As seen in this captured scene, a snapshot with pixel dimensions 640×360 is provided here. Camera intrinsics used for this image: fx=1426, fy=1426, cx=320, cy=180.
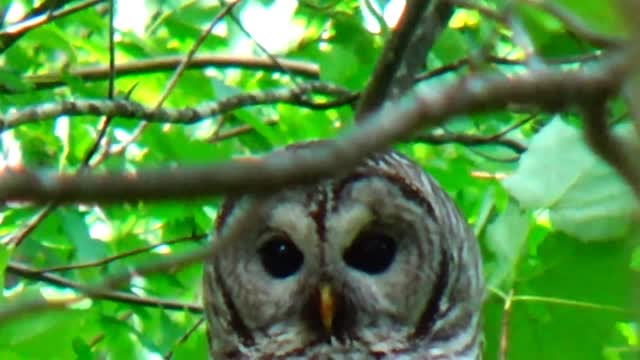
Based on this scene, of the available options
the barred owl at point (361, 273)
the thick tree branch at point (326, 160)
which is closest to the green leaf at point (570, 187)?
the barred owl at point (361, 273)

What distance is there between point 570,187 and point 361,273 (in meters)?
1.07

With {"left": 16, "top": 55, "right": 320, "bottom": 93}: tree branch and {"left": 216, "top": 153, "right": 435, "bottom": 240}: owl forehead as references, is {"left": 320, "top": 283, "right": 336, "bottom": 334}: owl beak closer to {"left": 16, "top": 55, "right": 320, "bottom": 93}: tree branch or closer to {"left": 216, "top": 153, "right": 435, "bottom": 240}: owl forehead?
{"left": 216, "top": 153, "right": 435, "bottom": 240}: owl forehead

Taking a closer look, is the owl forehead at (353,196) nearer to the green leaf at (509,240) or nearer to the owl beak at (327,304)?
the owl beak at (327,304)

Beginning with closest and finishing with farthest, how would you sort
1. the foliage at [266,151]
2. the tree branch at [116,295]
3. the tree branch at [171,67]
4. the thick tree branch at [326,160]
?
the thick tree branch at [326,160]
the foliage at [266,151]
the tree branch at [116,295]
the tree branch at [171,67]

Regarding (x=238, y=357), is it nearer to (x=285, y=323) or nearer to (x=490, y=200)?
(x=285, y=323)

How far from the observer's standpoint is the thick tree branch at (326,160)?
72cm

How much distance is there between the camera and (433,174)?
374 centimetres

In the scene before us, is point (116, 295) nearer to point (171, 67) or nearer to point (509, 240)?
point (171, 67)

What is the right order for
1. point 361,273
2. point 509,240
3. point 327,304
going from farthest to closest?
point 361,273, point 327,304, point 509,240

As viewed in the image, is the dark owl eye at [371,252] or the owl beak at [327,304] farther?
the dark owl eye at [371,252]

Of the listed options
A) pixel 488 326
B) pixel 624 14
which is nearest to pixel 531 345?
pixel 488 326

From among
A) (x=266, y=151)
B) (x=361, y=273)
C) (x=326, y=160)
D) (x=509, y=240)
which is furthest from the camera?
(x=266, y=151)

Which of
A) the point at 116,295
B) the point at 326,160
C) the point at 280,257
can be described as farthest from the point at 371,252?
the point at 326,160

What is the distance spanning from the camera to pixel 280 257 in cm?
323
